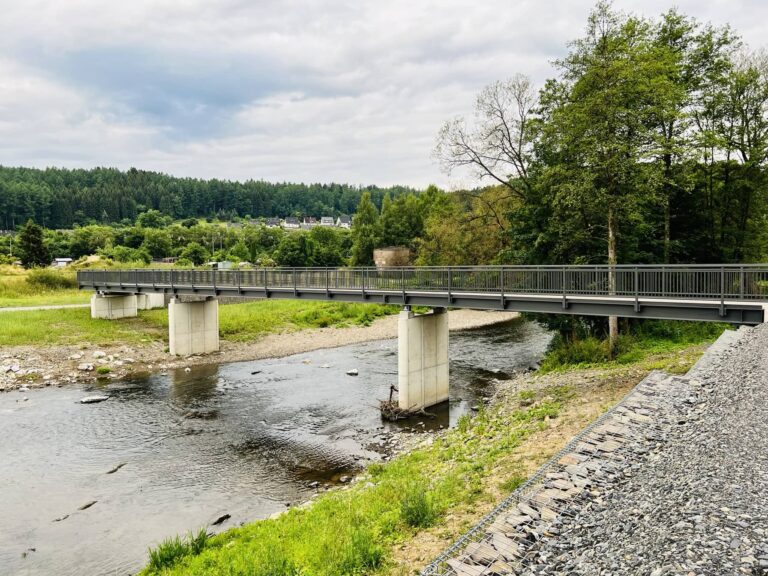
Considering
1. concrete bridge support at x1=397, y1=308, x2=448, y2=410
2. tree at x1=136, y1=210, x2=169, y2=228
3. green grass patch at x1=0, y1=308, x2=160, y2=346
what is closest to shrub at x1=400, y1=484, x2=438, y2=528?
concrete bridge support at x1=397, y1=308, x2=448, y2=410

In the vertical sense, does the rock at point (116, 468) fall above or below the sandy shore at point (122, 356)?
below

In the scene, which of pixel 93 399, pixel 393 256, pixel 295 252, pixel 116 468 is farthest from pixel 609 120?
pixel 295 252

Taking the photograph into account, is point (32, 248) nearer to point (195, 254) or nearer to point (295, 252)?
point (195, 254)

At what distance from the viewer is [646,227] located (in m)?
24.2

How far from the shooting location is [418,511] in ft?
28.3

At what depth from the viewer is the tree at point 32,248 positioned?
6512cm

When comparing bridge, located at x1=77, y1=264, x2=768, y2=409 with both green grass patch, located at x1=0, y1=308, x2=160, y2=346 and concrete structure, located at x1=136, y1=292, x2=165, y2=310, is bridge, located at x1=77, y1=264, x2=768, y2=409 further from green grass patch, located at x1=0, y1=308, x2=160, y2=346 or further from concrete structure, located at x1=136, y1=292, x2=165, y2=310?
concrete structure, located at x1=136, y1=292, x2=165, y2=310

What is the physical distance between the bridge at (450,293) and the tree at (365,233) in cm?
4801

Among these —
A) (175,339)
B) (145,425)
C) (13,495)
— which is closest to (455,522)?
(13,495)

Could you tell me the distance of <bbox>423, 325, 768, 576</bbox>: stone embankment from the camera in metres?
5.31

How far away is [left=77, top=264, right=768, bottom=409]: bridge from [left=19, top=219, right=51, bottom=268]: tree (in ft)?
146

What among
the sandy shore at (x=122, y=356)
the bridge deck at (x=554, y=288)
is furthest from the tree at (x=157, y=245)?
the bridge deck at (x=554, y=288)

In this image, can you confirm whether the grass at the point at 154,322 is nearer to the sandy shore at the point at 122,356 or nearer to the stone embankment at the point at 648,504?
the sandy shore at the point at 122,356

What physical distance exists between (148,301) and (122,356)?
13771mm
